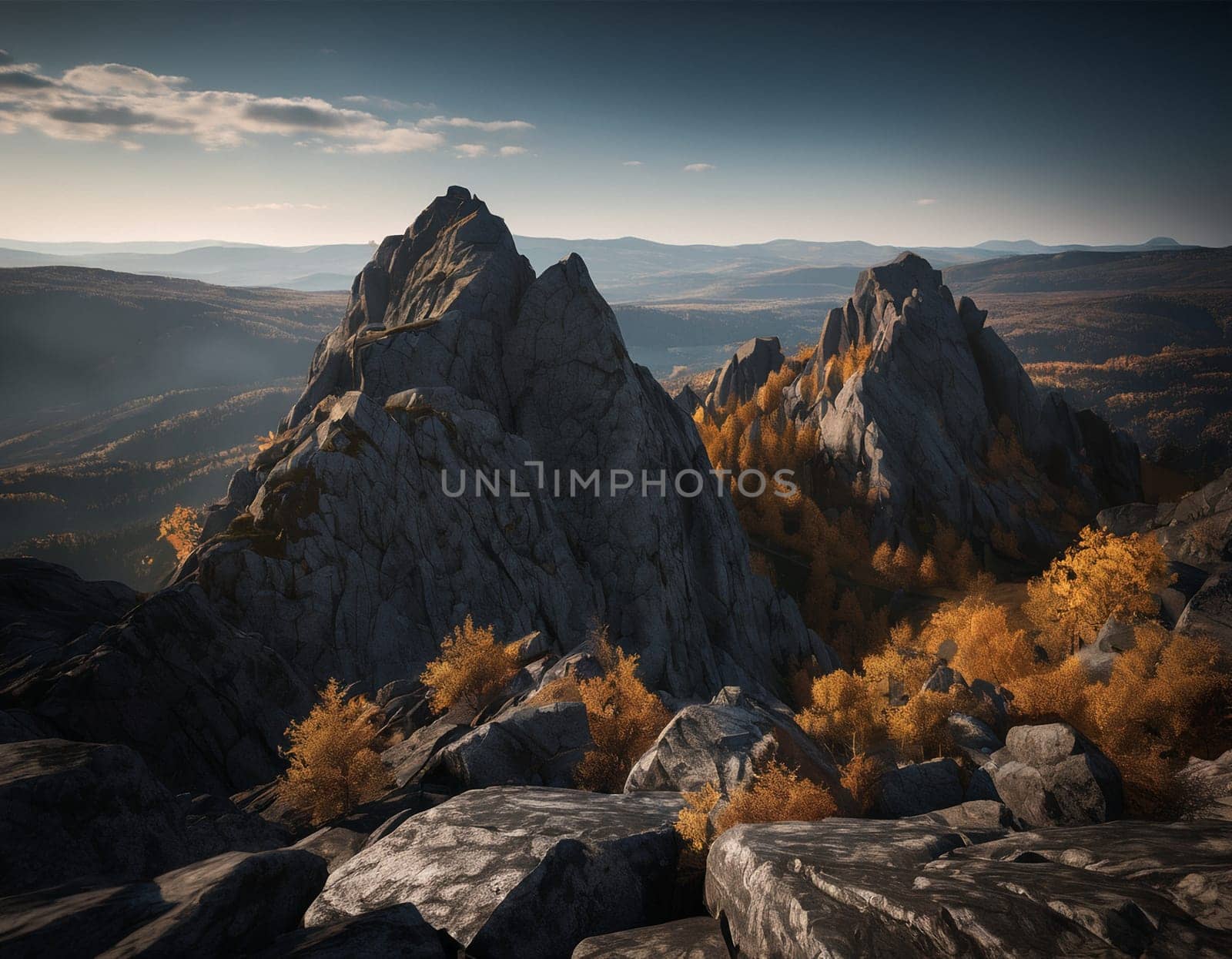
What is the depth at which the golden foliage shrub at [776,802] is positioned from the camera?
2220cm

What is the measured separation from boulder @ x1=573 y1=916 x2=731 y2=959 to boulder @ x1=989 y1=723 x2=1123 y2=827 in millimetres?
20266

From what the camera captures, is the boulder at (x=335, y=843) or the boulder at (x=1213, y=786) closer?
the boulder at (x=335, y=843)

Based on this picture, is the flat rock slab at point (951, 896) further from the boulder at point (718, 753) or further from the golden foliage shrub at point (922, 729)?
the golden foliage shrub at point (922, 729)

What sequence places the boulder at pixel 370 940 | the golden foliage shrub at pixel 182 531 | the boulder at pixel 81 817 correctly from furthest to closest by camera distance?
the golden foliage shrub at pixel 182 531 < the boulder at pixel 81 817 < the boulder at pixel 370 940

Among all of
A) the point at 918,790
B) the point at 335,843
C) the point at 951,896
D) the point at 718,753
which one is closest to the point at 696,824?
the point at 718,753

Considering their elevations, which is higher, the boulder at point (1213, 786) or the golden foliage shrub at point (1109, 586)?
the boulder at point (1213, 786)

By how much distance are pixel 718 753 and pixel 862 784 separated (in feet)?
32.1

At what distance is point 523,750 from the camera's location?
31.8m

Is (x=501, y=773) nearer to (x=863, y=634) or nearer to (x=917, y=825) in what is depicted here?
(x=917, y=825)

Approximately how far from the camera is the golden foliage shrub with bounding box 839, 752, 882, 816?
30027 millimetres

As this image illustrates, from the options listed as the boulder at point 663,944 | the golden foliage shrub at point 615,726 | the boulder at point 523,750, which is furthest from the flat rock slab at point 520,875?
the golden foliage shrub at point 615,726

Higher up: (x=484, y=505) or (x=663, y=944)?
(x=484, y=505)

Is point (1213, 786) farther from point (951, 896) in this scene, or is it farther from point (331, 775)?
point (331, 775)

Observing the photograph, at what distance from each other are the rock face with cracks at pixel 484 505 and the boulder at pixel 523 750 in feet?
77.5
